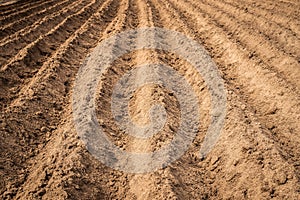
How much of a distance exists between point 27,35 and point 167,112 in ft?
12.3

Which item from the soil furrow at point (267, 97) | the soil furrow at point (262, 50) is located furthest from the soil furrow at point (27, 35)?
the soil furrow at point (262, 50)

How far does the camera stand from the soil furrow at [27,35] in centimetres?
486

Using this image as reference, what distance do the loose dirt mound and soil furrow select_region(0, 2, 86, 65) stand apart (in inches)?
0.9

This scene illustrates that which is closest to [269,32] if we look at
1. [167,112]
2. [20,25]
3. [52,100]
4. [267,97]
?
[267,97]

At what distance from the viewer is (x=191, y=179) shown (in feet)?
9.12

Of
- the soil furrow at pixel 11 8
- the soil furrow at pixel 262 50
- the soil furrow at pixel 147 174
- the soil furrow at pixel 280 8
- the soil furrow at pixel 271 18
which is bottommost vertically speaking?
the soil furrow at pixel 11 8

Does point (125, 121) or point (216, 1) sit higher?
point (216, 1)

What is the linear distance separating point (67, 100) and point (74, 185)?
5.33ft

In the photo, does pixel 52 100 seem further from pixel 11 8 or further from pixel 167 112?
pixel 11 8

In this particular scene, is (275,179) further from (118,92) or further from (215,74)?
(118,92)

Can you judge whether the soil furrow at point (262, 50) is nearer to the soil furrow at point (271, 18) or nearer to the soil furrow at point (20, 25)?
the soil furrow at point (271, 18)

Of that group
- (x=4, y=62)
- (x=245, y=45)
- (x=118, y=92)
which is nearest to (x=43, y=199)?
(x=118, y=92)

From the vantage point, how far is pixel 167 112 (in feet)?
11.5

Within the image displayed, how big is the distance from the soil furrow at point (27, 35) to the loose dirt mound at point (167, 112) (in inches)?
0.9
